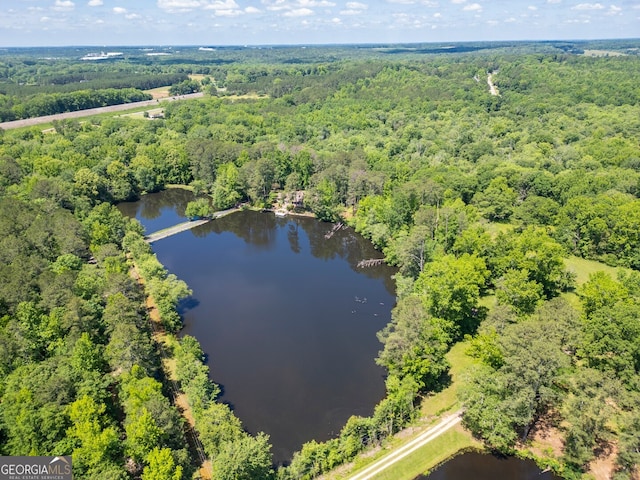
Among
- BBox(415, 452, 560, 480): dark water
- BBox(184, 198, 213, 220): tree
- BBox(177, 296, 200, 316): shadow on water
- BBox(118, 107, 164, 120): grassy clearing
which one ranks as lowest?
BBox(177, 296, 200, 316): shadow on water

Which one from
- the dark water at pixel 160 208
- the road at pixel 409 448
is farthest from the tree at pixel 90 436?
the dark water at pixel 160 208

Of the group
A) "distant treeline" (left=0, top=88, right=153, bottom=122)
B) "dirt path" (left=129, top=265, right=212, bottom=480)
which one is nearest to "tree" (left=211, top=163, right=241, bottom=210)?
"dirt path" (left=129, top=265, right=212, bottom=480)

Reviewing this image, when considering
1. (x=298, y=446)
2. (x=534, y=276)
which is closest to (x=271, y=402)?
(x=298, y=446)

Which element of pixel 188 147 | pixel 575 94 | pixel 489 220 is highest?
pixel 575 94

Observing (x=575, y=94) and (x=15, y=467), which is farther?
(x=575, y=94)

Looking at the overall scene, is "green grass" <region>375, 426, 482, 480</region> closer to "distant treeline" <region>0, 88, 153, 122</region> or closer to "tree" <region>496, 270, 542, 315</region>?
"tree" <region>496, 270, 542, 315</region>

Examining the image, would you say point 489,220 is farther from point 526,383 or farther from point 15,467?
point 15,467
